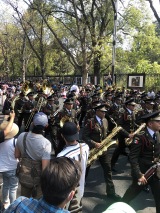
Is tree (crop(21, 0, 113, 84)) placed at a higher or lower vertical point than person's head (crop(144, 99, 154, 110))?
higher

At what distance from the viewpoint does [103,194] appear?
205 inches

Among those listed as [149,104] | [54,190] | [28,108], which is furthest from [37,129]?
[28,108]

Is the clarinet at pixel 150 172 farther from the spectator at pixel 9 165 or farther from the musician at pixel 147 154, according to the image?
the spectator at pixel 9 165

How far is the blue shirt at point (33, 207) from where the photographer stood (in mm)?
1618

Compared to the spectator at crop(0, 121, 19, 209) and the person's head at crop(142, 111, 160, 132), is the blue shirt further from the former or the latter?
the person's head at crop(142, 111, 160, 132)

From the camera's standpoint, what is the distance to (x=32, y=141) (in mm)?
3438

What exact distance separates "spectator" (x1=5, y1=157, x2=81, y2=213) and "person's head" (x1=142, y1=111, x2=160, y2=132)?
243 centimetres

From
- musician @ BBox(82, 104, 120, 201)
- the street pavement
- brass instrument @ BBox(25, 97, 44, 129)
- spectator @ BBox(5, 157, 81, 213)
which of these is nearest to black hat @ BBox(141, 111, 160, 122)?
musician @ BBox(82, 104, 120, 201)

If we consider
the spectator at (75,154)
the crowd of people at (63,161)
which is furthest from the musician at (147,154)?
the spectator at (75,154)

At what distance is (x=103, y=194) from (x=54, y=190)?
3880 millimetres

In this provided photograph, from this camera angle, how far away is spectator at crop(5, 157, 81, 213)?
1609 millimetres

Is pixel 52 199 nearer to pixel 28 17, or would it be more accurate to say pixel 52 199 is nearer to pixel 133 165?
pixel 133 165

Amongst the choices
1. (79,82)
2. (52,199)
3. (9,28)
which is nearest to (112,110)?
(52,199)

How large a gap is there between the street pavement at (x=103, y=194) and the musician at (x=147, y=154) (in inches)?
34.2
